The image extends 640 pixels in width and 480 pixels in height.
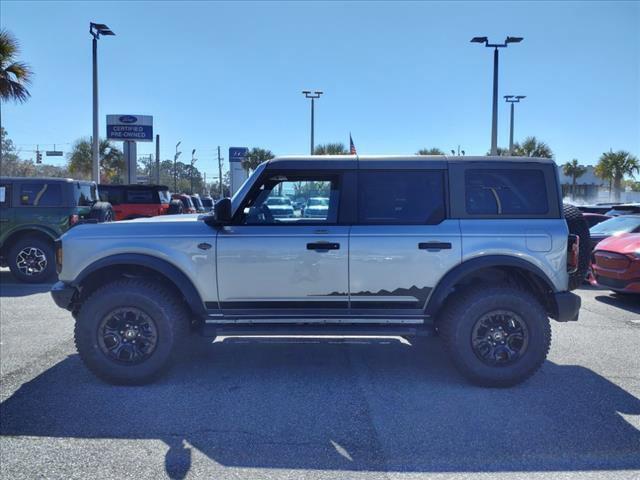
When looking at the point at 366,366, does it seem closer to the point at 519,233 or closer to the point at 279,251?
the point at 279,251

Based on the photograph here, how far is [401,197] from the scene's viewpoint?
191 inches

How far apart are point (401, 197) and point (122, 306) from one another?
269cm

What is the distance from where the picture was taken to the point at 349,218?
4.80 metres


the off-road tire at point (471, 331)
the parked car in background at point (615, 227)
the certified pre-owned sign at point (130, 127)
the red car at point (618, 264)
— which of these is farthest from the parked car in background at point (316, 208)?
the certified pre-owned sign at point (130, 127)

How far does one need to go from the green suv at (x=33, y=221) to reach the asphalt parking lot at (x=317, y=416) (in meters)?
4.70

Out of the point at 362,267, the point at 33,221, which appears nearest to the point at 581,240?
the point at 362,267

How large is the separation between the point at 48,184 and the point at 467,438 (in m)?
9.61

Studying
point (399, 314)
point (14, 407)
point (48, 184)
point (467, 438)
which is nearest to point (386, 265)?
point (399, 314)

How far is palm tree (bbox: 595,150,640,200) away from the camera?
155ft

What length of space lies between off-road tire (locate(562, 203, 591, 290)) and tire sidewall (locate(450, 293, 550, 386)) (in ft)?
2.04

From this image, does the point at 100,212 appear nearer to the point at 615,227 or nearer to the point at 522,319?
the point at 522,319

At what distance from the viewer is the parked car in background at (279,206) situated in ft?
16.4

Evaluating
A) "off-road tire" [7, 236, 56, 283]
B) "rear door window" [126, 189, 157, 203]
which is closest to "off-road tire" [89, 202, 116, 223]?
"off-road tire" [7, 236, 56, 283]

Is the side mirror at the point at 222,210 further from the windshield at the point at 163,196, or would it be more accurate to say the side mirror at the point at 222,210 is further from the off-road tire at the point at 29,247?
the windshield at the point at 163,196
